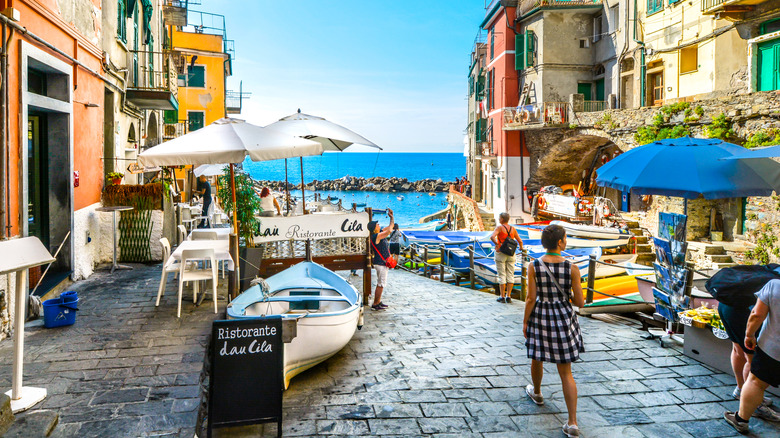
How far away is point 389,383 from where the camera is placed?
5234 millimetres

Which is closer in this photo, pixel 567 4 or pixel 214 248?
pixel 214 248

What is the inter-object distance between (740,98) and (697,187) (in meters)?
12.4

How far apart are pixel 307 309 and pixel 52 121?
522 cm

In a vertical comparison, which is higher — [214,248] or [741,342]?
[214,248]

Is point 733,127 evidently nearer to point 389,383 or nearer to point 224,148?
point 389,383

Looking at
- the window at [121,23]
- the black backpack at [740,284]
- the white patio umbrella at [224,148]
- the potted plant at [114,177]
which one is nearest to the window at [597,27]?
the window at [121,23]

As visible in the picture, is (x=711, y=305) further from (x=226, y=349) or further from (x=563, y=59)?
(x=563, y=59)

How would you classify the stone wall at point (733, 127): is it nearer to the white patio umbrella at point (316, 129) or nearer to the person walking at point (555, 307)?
the white patio umbrella at point (316, 129)

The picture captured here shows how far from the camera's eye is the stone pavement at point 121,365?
3.83 meters

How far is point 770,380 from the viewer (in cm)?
404

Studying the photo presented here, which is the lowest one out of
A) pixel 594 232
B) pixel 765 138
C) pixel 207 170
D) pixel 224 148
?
pixel 594 232

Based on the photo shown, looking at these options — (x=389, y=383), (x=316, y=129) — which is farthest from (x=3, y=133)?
(x=389, y=383)

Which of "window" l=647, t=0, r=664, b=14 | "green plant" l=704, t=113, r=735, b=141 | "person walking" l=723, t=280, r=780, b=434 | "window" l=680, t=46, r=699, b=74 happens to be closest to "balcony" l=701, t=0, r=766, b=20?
"window" l=680, t=46, r=699, b=74

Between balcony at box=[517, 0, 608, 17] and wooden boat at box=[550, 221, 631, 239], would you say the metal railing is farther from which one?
wooden boat at box=[550, 221, 631, 239]
